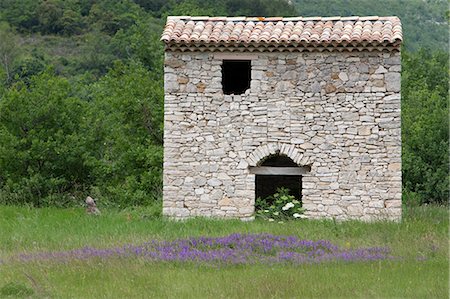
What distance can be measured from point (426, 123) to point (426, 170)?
1.71 m

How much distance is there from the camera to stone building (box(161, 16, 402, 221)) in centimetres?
1698

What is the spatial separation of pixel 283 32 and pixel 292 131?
2.35 meters

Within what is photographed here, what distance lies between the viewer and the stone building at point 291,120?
16984 millimetres

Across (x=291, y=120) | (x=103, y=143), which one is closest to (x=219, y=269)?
(x=291, y=120)

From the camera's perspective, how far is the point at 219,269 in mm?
11727

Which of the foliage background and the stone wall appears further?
the foliage background

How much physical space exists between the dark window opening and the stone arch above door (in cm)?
307

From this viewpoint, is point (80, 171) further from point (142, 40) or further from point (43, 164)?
point (142, 40)

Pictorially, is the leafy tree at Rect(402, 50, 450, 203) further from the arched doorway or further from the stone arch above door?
the stone arch above door

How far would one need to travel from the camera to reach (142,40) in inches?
1575

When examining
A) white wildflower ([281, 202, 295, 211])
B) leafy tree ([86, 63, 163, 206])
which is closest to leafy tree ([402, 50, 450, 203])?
white wildflower ([281, 202, 295, 211])

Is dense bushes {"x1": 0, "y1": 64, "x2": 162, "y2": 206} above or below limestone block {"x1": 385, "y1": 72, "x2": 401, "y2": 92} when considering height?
below

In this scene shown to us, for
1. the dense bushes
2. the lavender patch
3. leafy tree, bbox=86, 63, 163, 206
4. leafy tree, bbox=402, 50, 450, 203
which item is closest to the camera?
the lavender patch

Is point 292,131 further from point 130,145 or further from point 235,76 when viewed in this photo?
point 130,145
